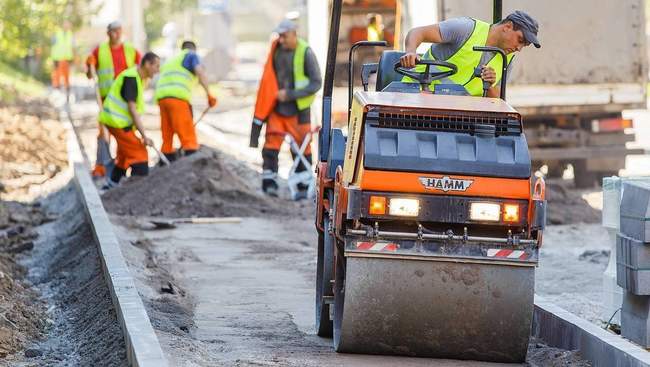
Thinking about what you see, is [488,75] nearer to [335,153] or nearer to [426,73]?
[426,73]

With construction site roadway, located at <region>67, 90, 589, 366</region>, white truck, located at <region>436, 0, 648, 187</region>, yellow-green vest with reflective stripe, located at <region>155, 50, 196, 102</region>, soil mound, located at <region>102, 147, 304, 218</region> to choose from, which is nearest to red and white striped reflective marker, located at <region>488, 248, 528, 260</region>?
construction site roadway, located at <region>67, 90, 589, 366</region>

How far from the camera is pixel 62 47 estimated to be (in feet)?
117

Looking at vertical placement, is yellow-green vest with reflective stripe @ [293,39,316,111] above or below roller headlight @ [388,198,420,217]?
above

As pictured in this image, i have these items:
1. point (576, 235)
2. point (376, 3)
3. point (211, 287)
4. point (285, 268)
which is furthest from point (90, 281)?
point (376, 3)

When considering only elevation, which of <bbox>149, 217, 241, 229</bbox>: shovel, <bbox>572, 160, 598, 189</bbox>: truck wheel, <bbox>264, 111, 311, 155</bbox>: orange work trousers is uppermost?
<bbox>264, 111, 311, 155</bbox>: orange work trousers

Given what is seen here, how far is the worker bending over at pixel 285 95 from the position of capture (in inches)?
675

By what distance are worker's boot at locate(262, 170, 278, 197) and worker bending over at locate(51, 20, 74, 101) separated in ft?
57.5

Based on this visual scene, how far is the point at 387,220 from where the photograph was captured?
310 inches

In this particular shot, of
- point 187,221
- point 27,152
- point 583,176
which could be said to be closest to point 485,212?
point 187,221

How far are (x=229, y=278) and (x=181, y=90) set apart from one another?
6420 mm

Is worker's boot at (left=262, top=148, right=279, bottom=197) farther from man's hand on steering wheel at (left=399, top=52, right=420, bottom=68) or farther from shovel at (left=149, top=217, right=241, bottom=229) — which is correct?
man's hand on steering wheel at (left=399, top=52, right=420, bottom=68)

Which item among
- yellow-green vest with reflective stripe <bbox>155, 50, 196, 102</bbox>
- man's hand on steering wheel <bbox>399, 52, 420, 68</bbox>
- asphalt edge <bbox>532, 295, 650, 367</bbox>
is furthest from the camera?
yellow-green vest with reflective stripe <bbox>155, 50, 196, 102</bbox>

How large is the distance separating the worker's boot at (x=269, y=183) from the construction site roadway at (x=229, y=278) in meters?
0.23

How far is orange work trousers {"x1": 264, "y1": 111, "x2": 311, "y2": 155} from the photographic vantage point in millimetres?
17328
